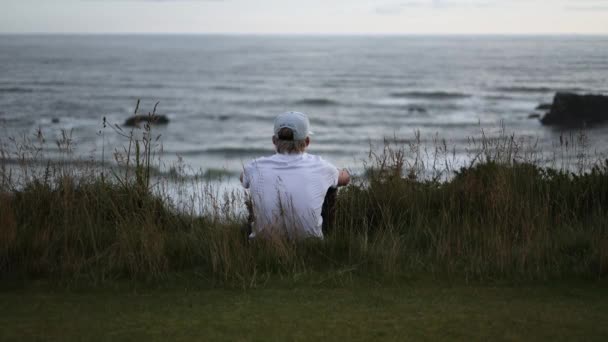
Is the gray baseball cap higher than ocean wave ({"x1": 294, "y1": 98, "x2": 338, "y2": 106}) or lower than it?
lower

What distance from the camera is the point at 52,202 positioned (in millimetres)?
5660

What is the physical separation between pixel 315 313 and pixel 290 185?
56.1 inches

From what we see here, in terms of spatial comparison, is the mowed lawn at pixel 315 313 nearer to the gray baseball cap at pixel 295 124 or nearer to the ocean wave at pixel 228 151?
the gray baseball cap at pixel 295 124

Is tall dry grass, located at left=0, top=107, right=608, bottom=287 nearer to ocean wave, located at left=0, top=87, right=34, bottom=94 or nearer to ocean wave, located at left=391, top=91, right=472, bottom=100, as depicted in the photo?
ocean wave, located at left=391, top=91, right=472, bottom=100

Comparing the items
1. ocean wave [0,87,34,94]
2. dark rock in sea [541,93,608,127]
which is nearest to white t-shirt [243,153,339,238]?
dark rock in sea [541,93,608,127]

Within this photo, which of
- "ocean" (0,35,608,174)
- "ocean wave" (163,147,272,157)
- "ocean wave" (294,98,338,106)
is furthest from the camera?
"ocean wave" (294,98,338,106)

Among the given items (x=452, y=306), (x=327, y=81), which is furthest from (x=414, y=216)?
(x=327, y=81)

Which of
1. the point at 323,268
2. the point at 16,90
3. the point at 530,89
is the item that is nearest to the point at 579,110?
the point at 530,89

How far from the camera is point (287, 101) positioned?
147 feet

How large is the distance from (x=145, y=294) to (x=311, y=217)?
1392mm

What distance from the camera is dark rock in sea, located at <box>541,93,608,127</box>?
2920 centimetres

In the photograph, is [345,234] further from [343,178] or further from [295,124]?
[295,124]

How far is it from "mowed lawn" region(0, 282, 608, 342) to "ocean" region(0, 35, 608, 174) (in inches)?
393

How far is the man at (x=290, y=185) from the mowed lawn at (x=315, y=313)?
0.84 metres
